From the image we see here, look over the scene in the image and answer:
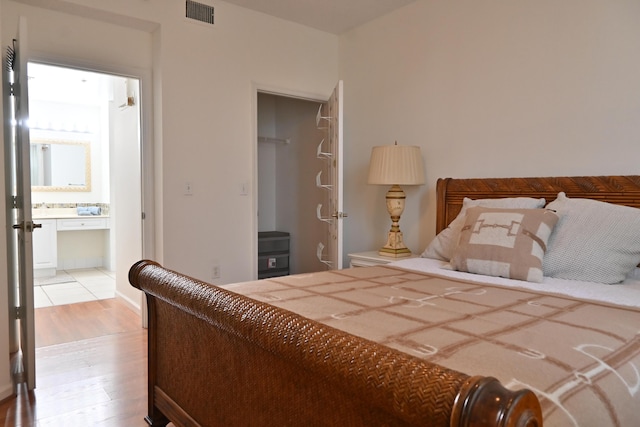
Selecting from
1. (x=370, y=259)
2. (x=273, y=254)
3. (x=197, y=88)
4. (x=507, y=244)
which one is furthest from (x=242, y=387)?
(x=273, y=254)

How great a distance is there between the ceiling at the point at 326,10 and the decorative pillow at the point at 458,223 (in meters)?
1.81

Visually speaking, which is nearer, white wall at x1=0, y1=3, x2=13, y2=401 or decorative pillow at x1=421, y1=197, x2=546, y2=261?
white wall at x1=0, y1=3, x2=13, y2=401

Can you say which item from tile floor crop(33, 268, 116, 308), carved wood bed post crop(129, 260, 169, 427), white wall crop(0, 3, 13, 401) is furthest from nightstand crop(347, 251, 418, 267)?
tile floor crop(33, 268, 116, 308)

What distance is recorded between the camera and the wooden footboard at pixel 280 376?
26.5 inches

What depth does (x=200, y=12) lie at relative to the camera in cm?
344

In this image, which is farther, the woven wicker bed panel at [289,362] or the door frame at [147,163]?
the door frame at [147,163]

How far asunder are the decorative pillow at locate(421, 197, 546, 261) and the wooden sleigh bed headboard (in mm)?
127

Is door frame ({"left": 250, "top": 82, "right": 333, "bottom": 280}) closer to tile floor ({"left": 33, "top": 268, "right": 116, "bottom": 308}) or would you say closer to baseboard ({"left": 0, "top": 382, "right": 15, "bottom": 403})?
baseboard ({"left": 0, "top": 382, "right": 15, "bottom": 403})

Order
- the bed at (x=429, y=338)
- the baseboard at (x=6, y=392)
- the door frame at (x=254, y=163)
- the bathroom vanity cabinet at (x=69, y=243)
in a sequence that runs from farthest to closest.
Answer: the bathroom vanity cabinet at (x=69, y=243)
the door frame at (x=254, y=163)
the baseboard at (x=6, y=392)
the bed at (x=429, y=338)

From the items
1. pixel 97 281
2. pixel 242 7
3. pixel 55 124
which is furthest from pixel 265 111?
pixel 55 124

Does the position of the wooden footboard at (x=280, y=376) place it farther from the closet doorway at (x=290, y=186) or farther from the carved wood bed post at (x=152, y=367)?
the closet doorway at (x=290, y=186)

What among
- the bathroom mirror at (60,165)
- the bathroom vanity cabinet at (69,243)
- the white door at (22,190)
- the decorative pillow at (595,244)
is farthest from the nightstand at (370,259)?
the bathroom mirror at (60,165)

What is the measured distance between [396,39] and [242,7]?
1305 millimetres

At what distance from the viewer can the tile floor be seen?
180 inches
